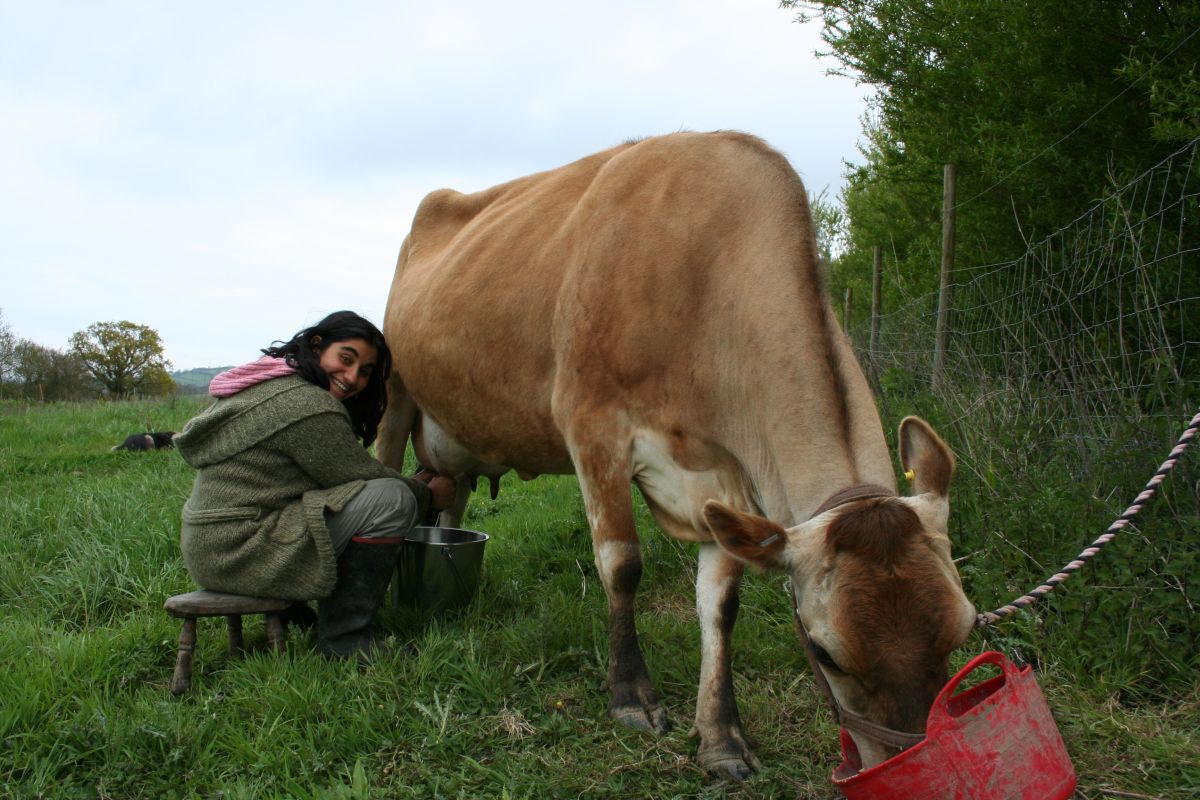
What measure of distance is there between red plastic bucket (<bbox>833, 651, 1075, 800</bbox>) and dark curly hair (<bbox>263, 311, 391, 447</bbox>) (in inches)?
111

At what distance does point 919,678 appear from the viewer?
2133 millimetres

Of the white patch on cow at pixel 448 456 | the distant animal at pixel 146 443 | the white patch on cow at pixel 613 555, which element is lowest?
the white patch on cow at pixel 613 555

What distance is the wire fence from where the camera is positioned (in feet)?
11.8

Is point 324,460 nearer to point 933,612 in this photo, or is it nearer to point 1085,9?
point 933,612

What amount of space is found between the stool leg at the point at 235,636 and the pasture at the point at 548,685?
7cm

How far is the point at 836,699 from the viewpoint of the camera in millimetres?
2352

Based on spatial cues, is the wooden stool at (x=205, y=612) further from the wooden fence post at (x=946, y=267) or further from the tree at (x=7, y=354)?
the tree at (x=7, y=354)

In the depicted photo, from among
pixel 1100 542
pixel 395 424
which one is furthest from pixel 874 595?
pixel 395 424

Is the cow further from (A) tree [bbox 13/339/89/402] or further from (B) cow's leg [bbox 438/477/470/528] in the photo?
(A) tree [bbox 13/339/89/402]

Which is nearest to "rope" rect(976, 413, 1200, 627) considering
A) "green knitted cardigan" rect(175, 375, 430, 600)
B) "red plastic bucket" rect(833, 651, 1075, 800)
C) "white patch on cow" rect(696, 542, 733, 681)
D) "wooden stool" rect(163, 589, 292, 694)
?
"red plastic bucket" rect(833, 651, 1075, 800)

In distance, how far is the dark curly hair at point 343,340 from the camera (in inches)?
157

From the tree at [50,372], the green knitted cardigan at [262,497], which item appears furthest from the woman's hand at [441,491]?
the tree at [50,372]

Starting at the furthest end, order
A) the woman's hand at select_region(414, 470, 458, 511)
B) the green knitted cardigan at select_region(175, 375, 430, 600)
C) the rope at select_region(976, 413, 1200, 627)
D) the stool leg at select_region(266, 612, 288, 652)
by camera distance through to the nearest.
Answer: the woman's hand at select_region(414, 470, 458, 511) → the stool leg at select_region(266, 612, 288, 652) → the green knitted cardigan at select_region(175, 375, 430, 600) → the rope at select_region(976, 413, 1200, 627)

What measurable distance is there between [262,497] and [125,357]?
59677mm
